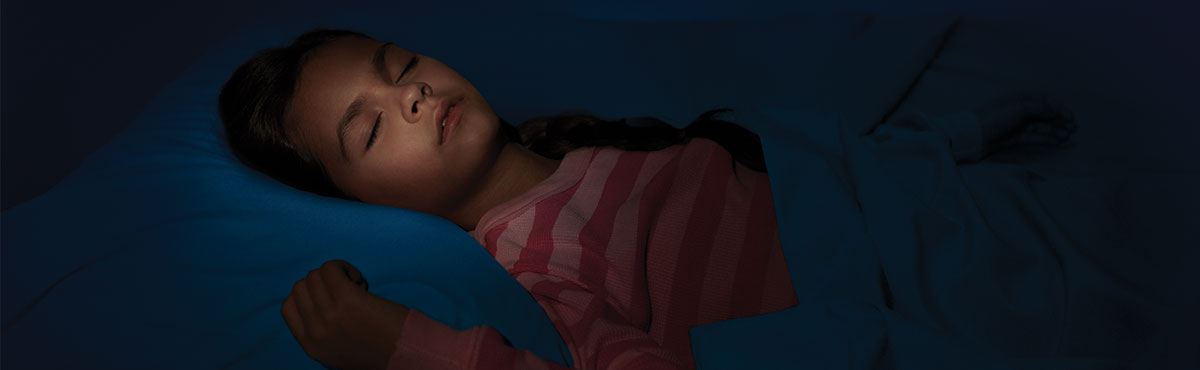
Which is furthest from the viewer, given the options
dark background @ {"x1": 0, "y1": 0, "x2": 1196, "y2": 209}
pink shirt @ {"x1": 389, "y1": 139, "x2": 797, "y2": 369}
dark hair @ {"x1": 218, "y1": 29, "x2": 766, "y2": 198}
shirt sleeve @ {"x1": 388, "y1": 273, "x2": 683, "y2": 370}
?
dark background @ {"x1": 0, "y1": 0, "x2": 1196, "y2": 209}

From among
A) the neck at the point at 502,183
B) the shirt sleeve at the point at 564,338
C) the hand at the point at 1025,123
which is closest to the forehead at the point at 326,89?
the neck at the point at 502,183

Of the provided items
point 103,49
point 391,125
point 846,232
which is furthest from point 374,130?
point 103,49

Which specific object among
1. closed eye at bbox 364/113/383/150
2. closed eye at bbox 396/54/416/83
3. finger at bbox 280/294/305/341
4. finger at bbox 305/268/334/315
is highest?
closed eye at bbox 396/54/416/83

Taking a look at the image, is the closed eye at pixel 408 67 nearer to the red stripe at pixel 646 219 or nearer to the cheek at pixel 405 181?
the cheek at pixel 405 181

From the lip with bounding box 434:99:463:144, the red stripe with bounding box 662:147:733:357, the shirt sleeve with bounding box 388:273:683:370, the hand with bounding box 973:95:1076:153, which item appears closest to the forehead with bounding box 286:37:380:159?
the lip with bounding box 434:99:463:144

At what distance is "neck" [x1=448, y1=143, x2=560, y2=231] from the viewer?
100 centimetres

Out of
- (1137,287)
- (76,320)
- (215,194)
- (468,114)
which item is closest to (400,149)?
(468,114)

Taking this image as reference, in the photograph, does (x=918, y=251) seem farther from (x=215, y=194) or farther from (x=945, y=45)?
(x=215, y=194)

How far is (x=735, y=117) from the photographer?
1.05 meters

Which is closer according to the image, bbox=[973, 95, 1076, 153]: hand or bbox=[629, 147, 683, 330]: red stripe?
bbox=[629, 147, 683, 330]: red stripe

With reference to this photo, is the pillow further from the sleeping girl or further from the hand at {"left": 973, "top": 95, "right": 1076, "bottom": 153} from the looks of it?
the hand at {"left": 973, "top": 95, "right": 1076, "bottom": 153}

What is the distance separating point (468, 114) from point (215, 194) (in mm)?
367

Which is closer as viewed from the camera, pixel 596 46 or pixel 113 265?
pixel 113 265

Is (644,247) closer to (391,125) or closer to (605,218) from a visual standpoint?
(605,218)
